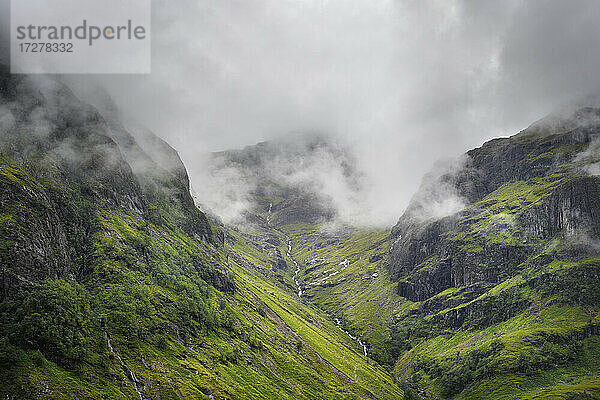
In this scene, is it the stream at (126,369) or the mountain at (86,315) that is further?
the stream at (126,369)

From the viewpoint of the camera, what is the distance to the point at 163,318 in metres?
172

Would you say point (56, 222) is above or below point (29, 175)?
below

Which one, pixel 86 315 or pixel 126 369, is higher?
pixel 86 315

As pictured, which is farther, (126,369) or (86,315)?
(86,315)

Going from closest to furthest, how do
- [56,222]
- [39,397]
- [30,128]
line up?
1. [39,397]
2. [56,222]
3. [30,128]

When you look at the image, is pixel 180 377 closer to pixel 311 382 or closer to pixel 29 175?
pixel 311 382

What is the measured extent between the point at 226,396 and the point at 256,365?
158ft

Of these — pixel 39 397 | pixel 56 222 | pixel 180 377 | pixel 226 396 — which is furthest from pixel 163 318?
pixel 39 397

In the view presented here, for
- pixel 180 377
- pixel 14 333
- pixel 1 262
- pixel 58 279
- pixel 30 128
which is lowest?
pixel 180 377

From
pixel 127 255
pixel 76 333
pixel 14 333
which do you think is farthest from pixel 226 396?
pixel 127 255

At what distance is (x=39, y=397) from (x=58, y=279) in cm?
5494

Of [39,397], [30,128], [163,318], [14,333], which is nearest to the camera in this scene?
[39,397]

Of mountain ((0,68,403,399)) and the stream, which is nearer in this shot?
mountain ((0,68,403,399))

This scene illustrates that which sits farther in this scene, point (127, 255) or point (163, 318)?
point (127, 255)
